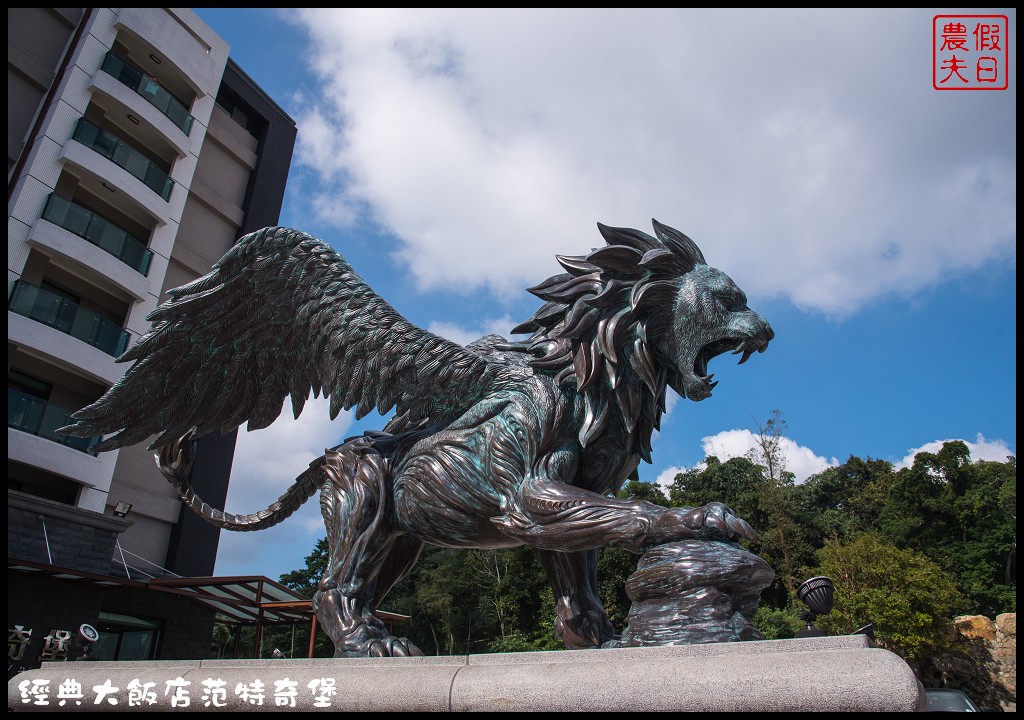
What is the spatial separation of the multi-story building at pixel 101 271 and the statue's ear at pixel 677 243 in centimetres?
1145

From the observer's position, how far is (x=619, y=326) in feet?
11.4

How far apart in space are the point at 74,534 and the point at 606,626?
12426 millimetres

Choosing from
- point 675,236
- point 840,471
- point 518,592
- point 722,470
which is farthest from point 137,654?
point 840,471

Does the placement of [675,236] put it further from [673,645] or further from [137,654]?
[137,654]

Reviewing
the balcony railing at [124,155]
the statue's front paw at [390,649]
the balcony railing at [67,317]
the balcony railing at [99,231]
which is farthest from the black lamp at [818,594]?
the balcony railing at [124,155]

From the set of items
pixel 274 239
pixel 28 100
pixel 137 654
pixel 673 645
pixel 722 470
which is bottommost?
pixel 137 654

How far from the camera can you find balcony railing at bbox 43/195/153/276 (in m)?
14.3

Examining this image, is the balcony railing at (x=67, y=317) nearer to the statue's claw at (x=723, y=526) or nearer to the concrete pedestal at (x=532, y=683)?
the concrete pedestal at (x=532, y=683)

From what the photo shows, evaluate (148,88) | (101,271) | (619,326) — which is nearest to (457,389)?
(619,326)

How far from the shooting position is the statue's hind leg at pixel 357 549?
344 centimetres

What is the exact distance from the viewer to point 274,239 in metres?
3.96

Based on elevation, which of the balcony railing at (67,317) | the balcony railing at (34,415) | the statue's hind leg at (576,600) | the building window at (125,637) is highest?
the balcony railing at (67,317)

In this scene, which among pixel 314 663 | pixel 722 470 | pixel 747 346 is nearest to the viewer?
pixel 314 663

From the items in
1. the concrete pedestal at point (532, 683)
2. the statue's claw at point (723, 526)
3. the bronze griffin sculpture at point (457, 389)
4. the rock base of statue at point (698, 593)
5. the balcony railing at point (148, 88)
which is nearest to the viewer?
the concrete pedestal at point (532, 683)
